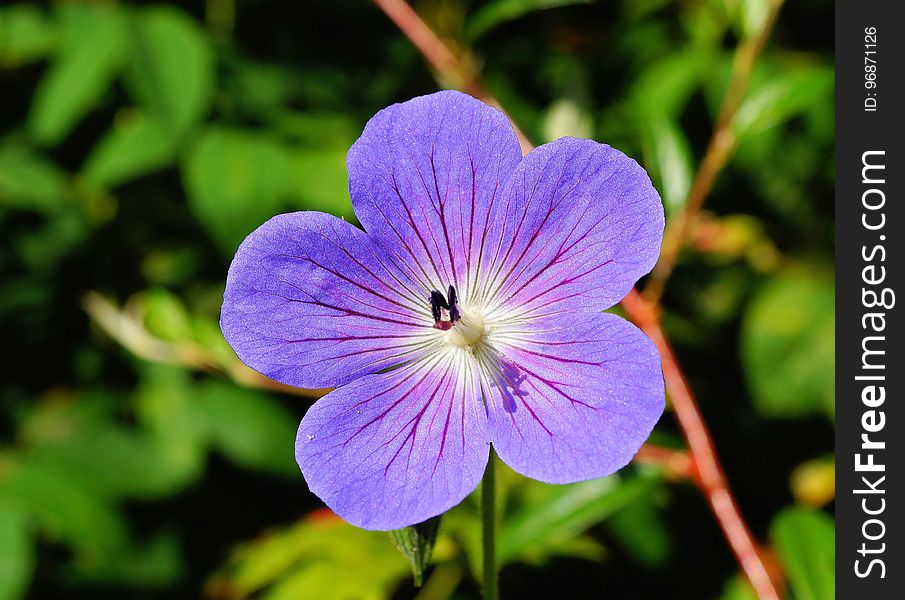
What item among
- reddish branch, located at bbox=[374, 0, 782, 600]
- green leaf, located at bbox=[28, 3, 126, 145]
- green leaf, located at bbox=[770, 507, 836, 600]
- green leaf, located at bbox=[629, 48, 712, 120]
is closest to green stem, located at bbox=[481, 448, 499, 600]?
reddish branch, located at bbox=[374, 0, 782, 600]

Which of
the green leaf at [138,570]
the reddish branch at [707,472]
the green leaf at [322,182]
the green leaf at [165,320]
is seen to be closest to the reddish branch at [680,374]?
the reddish branch at [707,472]

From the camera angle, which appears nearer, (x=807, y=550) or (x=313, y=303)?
(x=313, y=303)

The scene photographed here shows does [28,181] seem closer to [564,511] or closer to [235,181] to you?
[235,181]

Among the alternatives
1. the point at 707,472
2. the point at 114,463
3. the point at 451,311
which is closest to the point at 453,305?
the point at 451,311

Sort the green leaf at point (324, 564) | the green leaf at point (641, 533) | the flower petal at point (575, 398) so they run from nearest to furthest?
the flower petal at point (575, 398)
the green leaf at point (324, 564)
the green leaf at point (641, 533)

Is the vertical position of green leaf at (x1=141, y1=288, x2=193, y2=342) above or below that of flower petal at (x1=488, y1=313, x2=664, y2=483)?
above

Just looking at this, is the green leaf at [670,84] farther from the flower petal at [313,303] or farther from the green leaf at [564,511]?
the flower petal at [313,303]

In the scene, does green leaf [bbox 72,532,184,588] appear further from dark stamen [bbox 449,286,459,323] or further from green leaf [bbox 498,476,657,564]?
dark stamen [bbox 449,286,459,323]
